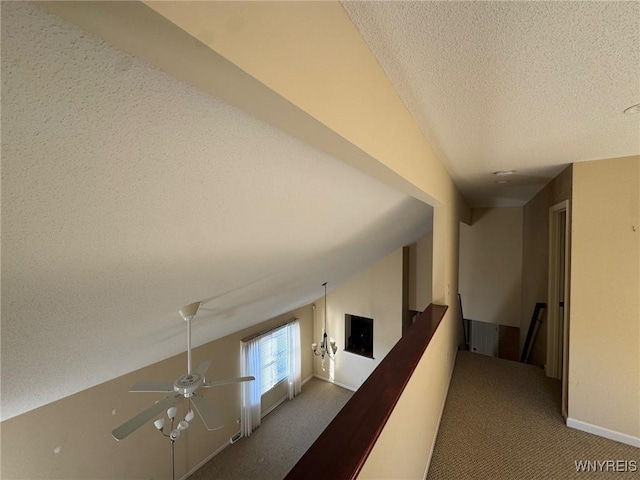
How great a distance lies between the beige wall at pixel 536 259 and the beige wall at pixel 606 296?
0.79 metres

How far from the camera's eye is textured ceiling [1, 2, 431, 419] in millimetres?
491

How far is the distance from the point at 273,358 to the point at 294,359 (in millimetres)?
613

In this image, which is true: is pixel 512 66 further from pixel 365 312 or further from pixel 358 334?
pixel 358 334

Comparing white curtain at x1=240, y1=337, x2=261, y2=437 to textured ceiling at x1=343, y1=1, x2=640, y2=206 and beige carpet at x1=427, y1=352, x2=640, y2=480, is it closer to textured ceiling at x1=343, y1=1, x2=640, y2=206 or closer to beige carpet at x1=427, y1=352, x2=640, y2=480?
beige carpet at x1=427, y1=352, x2=640, y2=480

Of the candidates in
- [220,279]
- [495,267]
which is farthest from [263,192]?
[495,267]

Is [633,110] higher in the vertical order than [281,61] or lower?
higher

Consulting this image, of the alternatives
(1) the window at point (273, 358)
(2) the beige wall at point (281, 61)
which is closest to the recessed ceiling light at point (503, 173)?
(2) the beige wall at point (281, 61)

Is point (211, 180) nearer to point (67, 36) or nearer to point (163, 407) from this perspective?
point (67, 36)

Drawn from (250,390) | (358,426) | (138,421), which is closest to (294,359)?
(250,390)

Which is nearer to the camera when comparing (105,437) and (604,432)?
(604,432)

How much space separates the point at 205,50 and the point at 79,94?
308mm

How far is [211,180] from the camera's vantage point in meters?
0.87

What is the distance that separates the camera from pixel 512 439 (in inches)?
87.8

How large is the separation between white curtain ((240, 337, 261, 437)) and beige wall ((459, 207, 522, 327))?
4.46 metres
